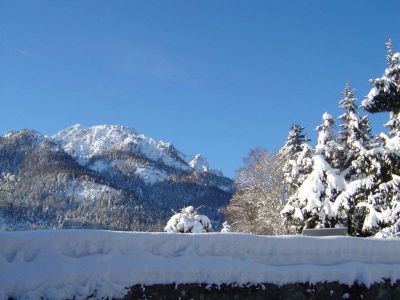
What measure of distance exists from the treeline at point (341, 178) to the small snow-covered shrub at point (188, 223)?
453 cm

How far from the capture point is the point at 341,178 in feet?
69.2

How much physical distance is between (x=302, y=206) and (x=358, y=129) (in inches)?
178

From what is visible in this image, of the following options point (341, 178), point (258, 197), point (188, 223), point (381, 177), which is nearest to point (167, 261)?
point (381, 177)

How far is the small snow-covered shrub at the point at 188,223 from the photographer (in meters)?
25.0

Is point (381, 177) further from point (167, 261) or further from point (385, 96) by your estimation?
point (167, 261)

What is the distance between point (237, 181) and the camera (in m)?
34.8

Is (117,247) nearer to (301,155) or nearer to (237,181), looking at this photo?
(301,155)

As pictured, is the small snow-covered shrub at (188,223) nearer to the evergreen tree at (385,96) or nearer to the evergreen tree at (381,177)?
the evergreen tree at (381,177)

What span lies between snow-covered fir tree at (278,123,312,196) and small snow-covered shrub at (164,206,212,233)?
5442 millimetres

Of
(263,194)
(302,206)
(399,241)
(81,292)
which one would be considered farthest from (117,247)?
(263,194)

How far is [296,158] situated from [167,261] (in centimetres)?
2436

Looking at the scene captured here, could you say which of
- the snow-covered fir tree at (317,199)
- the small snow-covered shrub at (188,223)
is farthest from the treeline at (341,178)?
the small snow-covered shrub at (188,223)

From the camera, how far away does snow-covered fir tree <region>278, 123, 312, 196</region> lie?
85.9ft

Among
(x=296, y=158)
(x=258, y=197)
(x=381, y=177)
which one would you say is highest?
(x=296, y=158)
